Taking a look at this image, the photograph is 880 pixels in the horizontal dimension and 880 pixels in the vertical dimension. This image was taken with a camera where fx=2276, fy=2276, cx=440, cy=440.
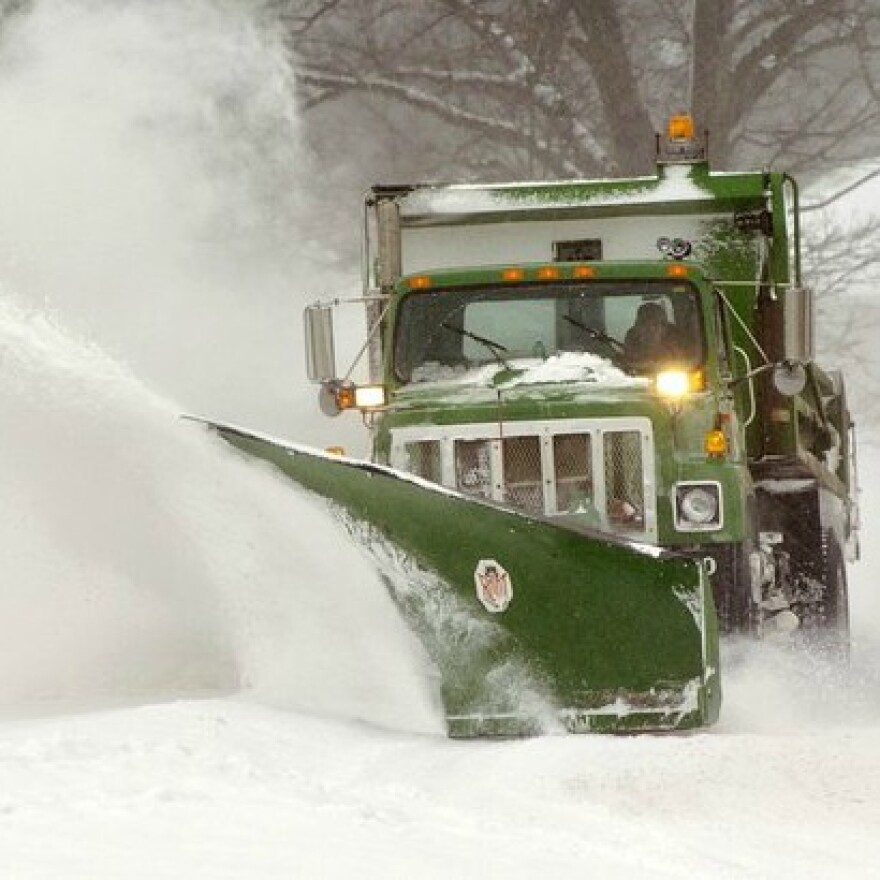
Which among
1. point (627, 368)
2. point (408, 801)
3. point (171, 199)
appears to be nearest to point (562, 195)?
point (627, 368)

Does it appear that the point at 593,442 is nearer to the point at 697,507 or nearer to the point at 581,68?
the point at 697,507

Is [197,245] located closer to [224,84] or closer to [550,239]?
[224,84]

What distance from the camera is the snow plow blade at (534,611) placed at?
26.3 ft

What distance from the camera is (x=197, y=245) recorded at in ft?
62.8

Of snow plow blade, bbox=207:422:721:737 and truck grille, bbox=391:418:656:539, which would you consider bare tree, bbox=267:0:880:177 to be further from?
snow plow blade, bbox=207:422:721:737

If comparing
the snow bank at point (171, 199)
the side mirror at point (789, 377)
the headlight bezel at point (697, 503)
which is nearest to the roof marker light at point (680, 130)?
the side mirror at point (789, 377)

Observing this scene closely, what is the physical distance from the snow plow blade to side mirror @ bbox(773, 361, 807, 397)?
201cm

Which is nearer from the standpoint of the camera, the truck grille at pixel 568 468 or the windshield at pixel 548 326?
the truck grille at pixel 568 468

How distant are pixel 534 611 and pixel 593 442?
4.09 feet

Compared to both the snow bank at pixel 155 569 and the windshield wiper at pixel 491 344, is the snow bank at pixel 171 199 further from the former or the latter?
the snow bank at pixel 155 569

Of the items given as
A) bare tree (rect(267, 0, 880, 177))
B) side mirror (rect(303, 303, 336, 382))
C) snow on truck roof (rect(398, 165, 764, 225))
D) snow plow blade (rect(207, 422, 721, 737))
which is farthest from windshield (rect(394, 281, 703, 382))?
bare tree (rect(267, 0, 880, 177))

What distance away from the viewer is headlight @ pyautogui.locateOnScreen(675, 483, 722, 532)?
9117mm

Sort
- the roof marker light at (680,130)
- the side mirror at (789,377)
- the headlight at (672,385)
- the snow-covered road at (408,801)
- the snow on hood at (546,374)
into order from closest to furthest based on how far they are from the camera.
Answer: the snow-covered road at (408,801) → the headlight at (672,385) → the snow on hood at (546,374) → the side mirror at (789,377) → the roof marker light at (680,130)

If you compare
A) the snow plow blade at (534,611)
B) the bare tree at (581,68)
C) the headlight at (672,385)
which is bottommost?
the snow plow blade at (534,611)
